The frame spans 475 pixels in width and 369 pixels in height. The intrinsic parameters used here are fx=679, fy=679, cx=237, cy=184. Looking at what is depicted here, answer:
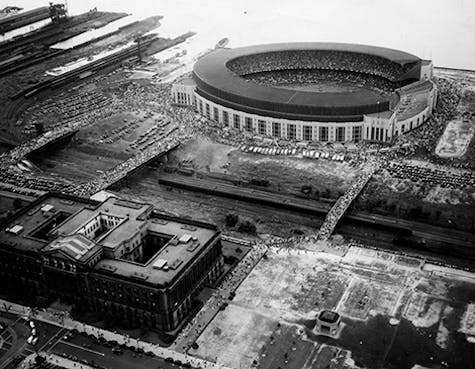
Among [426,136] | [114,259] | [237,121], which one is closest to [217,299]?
[114,259]

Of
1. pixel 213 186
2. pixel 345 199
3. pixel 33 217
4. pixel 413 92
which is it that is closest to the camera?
pixel 33 217

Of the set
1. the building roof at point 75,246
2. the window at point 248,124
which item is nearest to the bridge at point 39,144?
the window at point 248,124

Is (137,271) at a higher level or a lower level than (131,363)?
higher

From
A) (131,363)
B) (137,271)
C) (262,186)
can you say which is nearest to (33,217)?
(137,271)

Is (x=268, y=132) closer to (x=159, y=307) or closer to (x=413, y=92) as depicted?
(x=413, y=92)

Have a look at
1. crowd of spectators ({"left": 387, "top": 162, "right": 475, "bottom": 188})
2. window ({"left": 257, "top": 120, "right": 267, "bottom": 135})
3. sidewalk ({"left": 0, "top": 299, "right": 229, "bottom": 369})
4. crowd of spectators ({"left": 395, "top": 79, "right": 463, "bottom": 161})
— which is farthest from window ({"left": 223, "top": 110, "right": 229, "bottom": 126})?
sidewalk ({"left": 0, "top": 299, "right": 229, "bottom": 369})

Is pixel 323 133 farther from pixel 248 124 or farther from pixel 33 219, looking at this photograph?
pixel 33 219

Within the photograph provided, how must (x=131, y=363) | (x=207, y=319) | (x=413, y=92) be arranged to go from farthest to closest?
(x=413, y=92) → (x=207, y=319) → (x=131, y=363)

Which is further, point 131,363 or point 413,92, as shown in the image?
point 413,92
